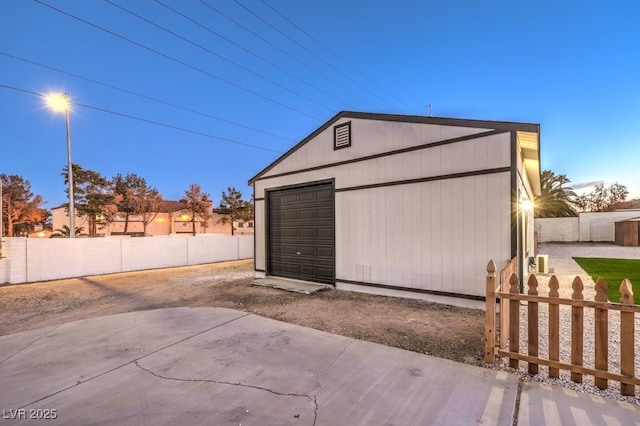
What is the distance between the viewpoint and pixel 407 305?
5875 millimetres

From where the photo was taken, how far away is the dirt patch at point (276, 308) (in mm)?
4086

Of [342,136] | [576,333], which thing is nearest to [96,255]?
[342,136]

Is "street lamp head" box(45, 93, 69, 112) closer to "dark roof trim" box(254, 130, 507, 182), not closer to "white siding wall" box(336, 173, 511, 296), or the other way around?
"dark roof trim" box(254, 130, 507, 182)

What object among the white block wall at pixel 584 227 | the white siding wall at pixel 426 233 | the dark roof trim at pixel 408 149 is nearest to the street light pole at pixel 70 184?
the dark roof trim at pixel 408 149

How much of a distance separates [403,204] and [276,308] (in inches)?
136

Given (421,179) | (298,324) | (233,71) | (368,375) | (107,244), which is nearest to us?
(368,375)

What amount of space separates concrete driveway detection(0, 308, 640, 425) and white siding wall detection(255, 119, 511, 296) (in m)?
2.90

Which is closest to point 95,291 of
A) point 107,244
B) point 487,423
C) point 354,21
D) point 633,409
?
point 107,244

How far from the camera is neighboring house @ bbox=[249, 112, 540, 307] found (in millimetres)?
5465

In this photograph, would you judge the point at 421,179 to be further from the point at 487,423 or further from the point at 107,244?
the point at 107,244

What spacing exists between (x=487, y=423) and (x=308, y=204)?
6854mm

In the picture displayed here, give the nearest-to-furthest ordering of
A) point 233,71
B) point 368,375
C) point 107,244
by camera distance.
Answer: point 368,375 < point 107,244 < point 233,71

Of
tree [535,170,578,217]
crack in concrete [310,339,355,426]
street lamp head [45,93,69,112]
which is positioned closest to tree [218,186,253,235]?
street lamp head [45,93,69,112]

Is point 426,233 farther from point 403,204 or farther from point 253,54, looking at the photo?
point 253,54
